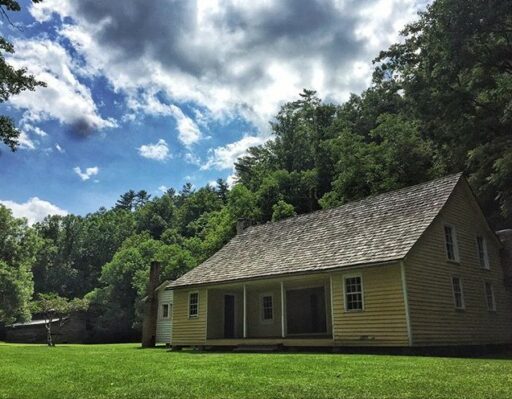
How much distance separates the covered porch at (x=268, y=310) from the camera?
22594 mm

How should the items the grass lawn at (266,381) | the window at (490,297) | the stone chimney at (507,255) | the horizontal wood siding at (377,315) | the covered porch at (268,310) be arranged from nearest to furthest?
the grass lawn at (266,381)
the horizontal wood siding at (377,315)
the window at (490,297)
the stone chimney at (507,255)
the covered porch at (268,310)

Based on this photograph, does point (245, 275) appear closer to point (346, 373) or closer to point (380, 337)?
point (380, 337)

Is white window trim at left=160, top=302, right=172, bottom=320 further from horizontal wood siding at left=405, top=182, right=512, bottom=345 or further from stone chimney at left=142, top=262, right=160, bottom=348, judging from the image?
horizontal wood siding at left=405, top=182, right=512, bottom=345

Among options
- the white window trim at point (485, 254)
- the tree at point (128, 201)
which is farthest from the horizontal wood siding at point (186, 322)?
the tree at point (128, 201)

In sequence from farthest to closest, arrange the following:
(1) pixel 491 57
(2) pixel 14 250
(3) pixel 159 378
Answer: (2) pixel 14 250
(1) pixel 491 57
(3) pixel 159 378

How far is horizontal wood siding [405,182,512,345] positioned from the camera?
16.6m

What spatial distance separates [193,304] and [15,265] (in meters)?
34.4

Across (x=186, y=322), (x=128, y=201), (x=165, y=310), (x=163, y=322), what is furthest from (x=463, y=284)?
(x=128, y=201)

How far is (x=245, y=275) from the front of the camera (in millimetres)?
21422

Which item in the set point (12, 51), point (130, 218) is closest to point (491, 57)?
point (12, 51)

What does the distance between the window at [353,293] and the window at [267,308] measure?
710cm

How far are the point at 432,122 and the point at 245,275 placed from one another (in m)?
17.0

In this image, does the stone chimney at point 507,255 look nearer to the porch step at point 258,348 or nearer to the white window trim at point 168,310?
the porch step at point 258,348

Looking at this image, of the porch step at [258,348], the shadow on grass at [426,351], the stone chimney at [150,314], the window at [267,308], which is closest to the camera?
the shadow on grass at [426,351]
